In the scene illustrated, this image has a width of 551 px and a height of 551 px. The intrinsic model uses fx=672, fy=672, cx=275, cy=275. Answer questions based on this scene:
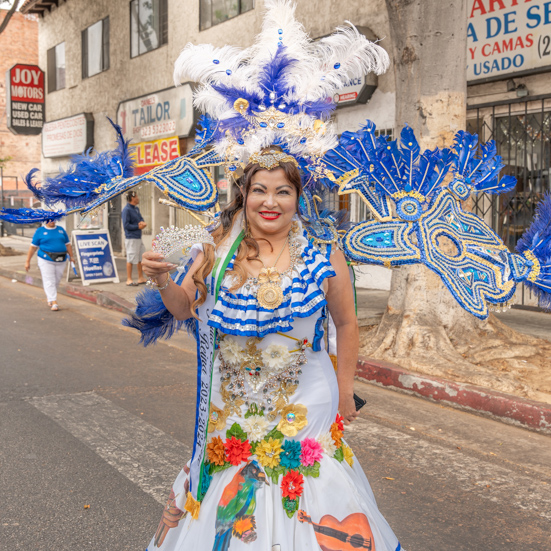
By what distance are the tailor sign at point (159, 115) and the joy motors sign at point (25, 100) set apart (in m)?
5.97

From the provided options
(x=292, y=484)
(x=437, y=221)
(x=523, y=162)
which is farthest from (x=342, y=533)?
(x=523, y=162)

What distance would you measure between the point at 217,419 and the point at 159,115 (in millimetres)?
16251

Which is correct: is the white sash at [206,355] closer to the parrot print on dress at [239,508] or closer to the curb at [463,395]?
the parrot print on dress at [239,508]

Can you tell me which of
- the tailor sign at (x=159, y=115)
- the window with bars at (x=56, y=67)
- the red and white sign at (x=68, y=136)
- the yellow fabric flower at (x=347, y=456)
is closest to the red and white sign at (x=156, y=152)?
the tailor sign at (x=159, y=115)

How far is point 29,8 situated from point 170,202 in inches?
936

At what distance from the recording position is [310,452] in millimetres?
2490

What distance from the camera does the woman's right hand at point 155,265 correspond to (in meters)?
2.40

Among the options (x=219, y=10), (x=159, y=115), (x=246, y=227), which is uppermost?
(x=219, y=10)

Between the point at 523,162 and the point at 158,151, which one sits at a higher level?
the point at 158,151

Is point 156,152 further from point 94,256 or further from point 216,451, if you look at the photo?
point 216,451

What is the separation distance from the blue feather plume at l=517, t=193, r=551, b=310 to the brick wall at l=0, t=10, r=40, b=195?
38.8 m

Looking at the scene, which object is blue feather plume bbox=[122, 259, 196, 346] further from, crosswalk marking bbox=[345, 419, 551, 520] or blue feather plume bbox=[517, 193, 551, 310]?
crosswalk marking bbox=[345, 419, 551, 520]

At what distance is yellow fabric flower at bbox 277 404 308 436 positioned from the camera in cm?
251

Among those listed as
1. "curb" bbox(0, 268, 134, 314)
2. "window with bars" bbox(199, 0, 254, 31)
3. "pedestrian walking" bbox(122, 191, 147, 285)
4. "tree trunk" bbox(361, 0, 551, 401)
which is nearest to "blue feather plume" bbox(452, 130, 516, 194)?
"tree trunk" bbox(361, 0, 551, 401)
